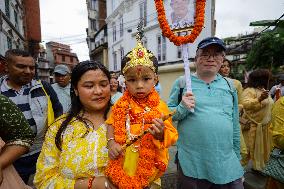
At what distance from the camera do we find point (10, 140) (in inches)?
66.2

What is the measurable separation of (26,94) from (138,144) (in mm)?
1873

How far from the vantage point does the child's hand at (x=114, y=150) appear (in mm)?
1685

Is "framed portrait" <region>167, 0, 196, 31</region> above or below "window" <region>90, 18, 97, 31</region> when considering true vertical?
below

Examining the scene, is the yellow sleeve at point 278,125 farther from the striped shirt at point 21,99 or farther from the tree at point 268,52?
the tree at point 268,52

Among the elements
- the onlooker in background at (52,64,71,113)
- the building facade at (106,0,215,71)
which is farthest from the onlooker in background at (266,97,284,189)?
the building facade at (106,0,215,71)

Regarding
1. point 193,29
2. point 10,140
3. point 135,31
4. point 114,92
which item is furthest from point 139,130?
point 135,31

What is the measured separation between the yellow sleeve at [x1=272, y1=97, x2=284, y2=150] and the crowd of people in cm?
1

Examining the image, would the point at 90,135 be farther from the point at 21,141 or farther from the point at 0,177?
the point at 0,177

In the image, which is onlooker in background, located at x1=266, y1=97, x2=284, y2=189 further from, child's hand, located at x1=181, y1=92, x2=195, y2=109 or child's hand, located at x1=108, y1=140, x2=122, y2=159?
child's hand, located at x1=108, y1=140, x2=122, y2=159

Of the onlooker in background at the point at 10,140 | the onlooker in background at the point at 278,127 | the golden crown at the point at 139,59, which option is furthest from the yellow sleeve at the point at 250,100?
the onlooker in background at the point at 10,140

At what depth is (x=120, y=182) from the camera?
169 cm

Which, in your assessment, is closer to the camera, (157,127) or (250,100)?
(157,127)

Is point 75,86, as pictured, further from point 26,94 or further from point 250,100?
point 250,100

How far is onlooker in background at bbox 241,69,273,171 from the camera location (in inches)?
193
